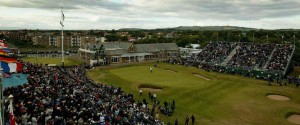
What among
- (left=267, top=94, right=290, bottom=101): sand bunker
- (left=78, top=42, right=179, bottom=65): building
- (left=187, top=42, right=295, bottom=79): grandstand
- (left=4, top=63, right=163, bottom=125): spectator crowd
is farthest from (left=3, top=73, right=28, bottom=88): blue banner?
(left=78, top=42, right=179, bottom=65): building

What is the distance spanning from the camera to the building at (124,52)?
3303 inches

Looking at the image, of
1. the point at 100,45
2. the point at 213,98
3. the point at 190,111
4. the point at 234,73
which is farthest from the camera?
the point at 100,45

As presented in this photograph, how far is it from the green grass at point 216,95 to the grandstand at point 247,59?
571cm

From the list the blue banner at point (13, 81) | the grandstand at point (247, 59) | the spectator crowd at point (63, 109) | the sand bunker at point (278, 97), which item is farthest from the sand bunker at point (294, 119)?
the blue banner at point (13, 81)

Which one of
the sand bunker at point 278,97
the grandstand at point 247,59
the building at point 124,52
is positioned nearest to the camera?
the sand bunker at point 278,97

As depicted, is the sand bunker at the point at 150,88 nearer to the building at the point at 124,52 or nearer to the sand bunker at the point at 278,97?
the sand bunker at the point at 278,97

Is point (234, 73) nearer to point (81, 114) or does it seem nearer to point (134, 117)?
point (134, 117)

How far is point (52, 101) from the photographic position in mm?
27547

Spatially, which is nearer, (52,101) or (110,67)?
(52,101)

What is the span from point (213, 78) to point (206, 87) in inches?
406

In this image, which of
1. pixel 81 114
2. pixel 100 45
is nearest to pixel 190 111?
pixel 81 114

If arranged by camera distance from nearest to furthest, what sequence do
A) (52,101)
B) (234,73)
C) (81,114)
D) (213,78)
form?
(81,114) → (52,101) → (213,78) → (234,73)

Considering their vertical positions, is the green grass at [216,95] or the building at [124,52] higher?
the building at [124,52]

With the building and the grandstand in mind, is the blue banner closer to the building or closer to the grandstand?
the grandstand
